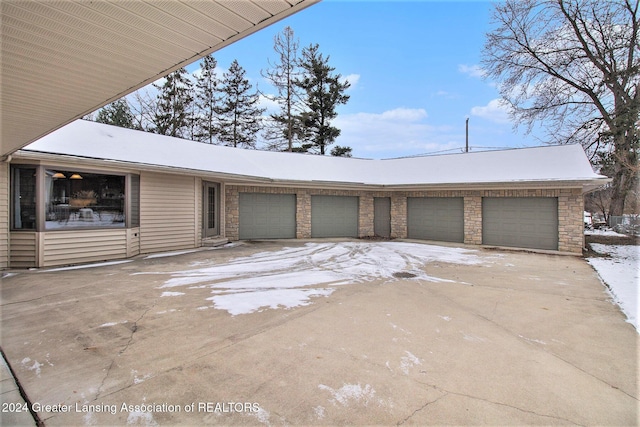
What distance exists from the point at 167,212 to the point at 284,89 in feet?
53.3

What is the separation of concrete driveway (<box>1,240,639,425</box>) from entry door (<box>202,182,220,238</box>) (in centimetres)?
477

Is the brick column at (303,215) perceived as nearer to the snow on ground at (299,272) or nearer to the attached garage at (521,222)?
the snow on ground at (299,272)

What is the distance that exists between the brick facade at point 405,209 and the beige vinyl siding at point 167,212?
81.7 inches

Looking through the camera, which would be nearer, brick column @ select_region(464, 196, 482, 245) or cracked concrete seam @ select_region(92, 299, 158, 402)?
cracked concrete seam @ select_region(92, 299, 158, 402)

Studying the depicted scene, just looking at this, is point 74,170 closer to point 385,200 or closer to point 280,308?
point 280,308

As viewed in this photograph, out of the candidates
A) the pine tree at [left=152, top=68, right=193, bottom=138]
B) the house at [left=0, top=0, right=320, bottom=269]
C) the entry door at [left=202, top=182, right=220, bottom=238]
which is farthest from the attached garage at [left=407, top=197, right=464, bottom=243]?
the pine tree at [left=152, top=68, right=193, bottom=138]

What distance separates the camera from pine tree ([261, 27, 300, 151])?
21656mm

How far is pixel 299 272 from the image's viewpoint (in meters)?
6.67

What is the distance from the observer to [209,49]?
7.50 ft

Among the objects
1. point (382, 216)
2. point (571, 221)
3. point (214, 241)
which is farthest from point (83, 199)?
point (571, 221)

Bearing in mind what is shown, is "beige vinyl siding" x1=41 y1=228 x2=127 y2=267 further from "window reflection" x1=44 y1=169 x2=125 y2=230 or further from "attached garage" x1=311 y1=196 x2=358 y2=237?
"attached garage" x1=311 y1=196 x2=358 y2=237

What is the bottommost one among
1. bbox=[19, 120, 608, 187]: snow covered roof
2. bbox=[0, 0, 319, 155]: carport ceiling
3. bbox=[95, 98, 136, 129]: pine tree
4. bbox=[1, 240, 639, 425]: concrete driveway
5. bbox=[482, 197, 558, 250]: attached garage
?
bbox=[1, 240, 639, 425]: concrete driveway

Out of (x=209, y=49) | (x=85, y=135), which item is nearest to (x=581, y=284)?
(x=209, y=49)

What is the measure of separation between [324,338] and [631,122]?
17443 millimetres
